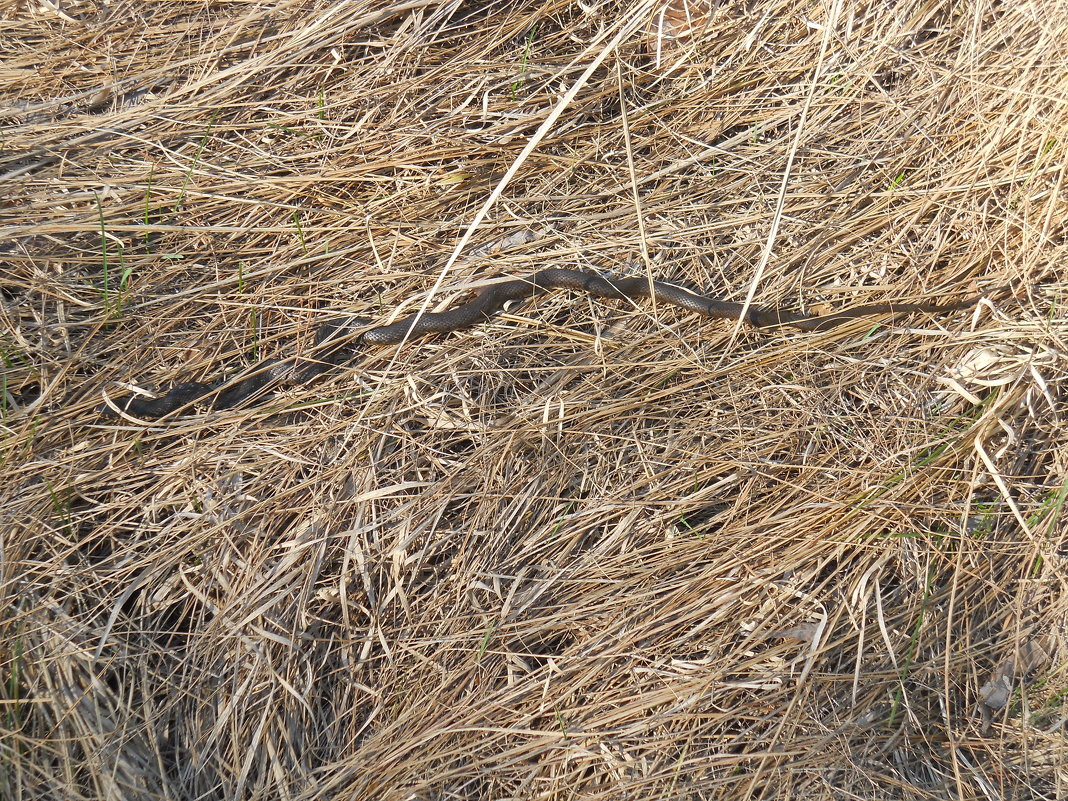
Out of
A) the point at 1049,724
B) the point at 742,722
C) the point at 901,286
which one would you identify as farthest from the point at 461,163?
the point at 1049,724

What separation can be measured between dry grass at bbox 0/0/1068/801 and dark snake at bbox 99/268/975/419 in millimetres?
90

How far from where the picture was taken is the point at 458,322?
3.70m

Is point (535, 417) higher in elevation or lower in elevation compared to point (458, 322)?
lower

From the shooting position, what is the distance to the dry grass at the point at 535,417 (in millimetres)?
2600

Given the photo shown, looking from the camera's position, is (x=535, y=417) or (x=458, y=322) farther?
(x=458, y=322)

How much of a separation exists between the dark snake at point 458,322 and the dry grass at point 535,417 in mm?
90

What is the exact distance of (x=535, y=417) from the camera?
3.31 metres

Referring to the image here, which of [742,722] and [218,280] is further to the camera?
[218,280]

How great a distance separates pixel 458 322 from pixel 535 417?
2.22ft

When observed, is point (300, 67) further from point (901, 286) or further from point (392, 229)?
point (901, 286)

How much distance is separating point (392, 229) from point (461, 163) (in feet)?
1.70

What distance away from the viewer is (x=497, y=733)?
8.55ft

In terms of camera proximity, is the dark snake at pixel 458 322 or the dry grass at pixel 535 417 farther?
the dark snake at pixel 458 322

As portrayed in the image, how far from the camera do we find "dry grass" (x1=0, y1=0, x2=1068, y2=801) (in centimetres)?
260
